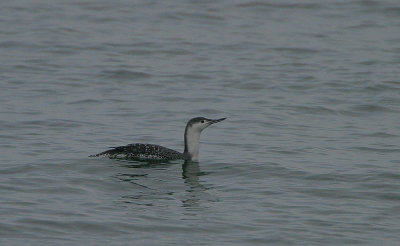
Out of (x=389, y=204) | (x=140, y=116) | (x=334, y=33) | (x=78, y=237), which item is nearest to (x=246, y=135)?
(x=140, y=116)

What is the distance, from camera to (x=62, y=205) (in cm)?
1209

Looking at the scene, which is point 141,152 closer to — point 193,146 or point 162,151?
point 162,151

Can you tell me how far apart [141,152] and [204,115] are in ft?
12.1

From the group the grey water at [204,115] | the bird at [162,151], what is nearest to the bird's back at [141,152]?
the bird at [162,151]

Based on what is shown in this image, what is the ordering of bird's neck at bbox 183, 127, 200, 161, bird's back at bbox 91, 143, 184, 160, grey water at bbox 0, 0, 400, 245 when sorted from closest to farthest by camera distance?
grey water at bbox 0, 0, 400, 245, bird's back at bbox 91, 143, 184, 160, bird's neck at bbox 183, 127, 200, 161

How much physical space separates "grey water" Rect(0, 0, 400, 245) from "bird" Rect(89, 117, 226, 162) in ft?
0.67

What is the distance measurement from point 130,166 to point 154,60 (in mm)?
9553

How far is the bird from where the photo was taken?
14.6 metres

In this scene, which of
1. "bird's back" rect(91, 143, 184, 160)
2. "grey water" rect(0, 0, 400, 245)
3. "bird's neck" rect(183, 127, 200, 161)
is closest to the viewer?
"grey water" rect(0, 0, 400, 245)

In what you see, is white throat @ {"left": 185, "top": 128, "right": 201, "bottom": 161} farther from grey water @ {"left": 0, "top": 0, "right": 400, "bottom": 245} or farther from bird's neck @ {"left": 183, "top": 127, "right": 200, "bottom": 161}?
grey water @ {"left": 0, "top": 0, "right": 400, "bottom": 245}

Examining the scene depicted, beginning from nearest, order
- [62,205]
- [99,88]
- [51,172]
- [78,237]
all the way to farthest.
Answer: [78,237], [62,205], [51,172], [99,88]

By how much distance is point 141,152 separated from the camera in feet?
48.3

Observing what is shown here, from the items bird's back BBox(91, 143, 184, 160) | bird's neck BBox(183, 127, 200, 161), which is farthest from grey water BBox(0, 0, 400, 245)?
bird's neck BBox(183, 127, 200, 161)

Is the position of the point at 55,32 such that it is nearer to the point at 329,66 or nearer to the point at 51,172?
the point at 329,66
